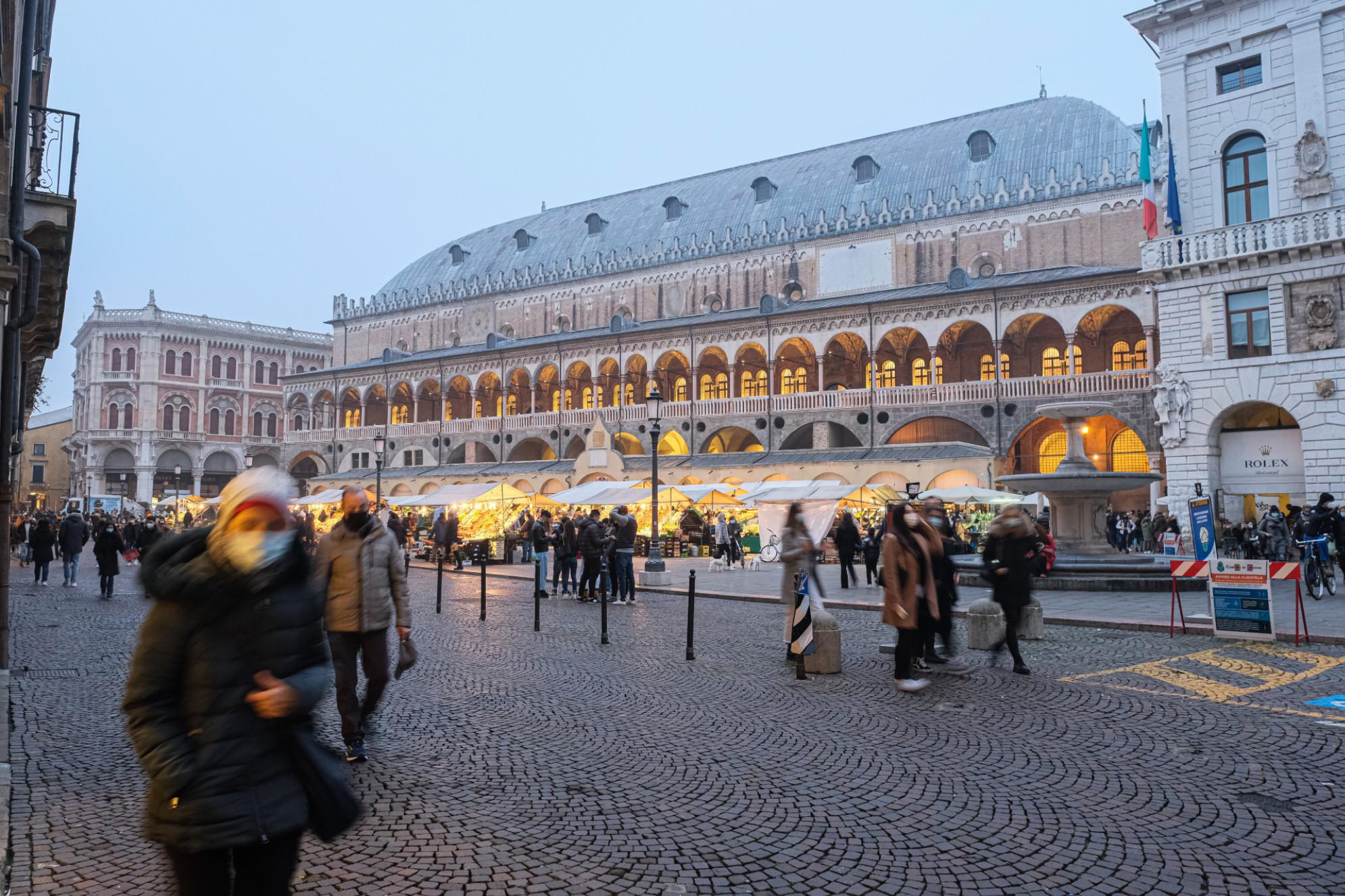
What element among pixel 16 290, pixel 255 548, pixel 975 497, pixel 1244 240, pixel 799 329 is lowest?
pixel 255 548

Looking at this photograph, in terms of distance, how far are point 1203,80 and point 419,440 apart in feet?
132

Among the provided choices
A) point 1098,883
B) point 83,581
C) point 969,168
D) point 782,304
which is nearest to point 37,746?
point 1098,883

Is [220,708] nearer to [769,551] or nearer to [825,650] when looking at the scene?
[825,650]

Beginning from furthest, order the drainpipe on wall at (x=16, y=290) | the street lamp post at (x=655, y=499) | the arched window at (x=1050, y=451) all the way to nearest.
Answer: the arched window at (x=1050, y=451), the street lamp post at (x=655, y=499), the drainpipe on wall at (x=16, y=290)

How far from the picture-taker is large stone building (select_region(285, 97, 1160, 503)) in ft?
120

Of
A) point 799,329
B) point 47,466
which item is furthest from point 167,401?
point 799,329

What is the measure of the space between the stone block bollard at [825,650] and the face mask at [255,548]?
7132 mm

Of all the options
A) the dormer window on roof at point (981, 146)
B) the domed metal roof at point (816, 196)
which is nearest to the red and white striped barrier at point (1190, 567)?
the domed metal roof at point (816, 196)

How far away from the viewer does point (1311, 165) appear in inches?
938

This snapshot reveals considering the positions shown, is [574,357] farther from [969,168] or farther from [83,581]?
[83,581]

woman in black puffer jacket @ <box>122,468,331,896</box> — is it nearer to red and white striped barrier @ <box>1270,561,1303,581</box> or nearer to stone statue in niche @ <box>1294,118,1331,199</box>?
red and white striped barrier @ <box>1270,561,1303,581</box>

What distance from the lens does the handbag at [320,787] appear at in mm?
2699

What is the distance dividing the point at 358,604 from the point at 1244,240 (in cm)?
2652

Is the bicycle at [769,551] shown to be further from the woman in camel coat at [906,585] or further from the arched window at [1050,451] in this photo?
the woman in camel coat at [906,585]
